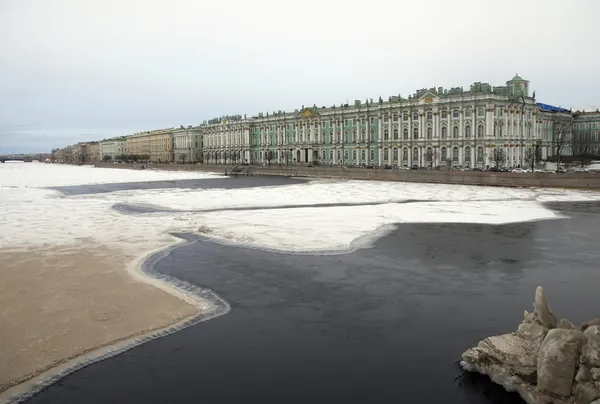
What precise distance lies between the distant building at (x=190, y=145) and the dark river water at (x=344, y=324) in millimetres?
A: 116942

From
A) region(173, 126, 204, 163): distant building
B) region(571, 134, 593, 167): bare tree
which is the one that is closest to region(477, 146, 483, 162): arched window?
region(571, 134, 593, 167): bare tree

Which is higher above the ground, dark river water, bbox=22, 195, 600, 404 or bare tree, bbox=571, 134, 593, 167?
bare tree, bbox=571, 134, 593, 167

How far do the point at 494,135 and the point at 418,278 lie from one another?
2297 inches

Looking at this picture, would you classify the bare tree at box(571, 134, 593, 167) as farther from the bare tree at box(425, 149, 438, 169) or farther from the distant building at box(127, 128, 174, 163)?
the distant building at box(127, 128, 174, 163)

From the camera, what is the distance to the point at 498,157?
6259cm

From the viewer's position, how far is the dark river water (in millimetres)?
7664

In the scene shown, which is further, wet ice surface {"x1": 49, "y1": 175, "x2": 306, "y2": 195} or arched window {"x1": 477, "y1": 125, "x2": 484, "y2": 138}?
arched window {"x1": 477, "y1": 125, "x2": 484, "y2": 138}

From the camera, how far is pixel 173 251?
16844 millimetres

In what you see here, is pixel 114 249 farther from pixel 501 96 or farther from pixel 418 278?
pixel 501 96

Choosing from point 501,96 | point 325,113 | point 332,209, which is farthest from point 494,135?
point 332,209

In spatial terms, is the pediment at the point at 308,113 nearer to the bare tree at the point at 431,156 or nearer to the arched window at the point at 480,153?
the bare tree at the point at 431,156

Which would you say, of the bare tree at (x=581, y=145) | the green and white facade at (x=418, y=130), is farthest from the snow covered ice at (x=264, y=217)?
the bare tree at (x=581, y=145)

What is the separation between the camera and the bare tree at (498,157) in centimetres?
6261

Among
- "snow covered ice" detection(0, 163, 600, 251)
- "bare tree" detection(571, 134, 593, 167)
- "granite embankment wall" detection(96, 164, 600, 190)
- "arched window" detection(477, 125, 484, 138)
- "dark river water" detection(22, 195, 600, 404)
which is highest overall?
"arched window" detection(477, 125, 484, 138)
